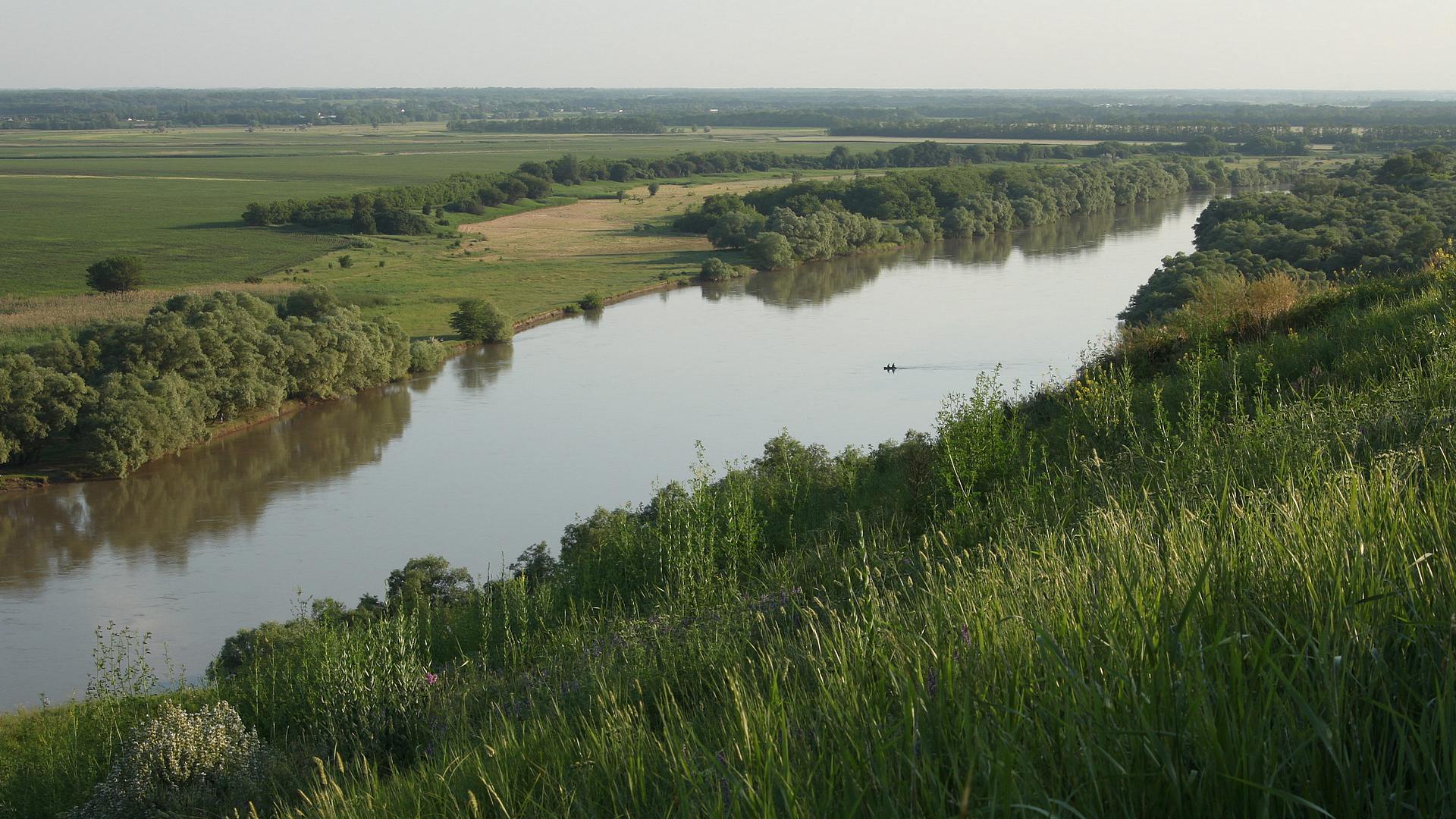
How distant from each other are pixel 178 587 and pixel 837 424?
15598mm

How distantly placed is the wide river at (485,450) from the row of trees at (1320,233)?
3.54 metres

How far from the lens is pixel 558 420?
107 ft

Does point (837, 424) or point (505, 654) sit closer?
point (505, 654)

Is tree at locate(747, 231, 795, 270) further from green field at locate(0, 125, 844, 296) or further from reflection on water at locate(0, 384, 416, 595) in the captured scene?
reflection on water at locate(0, 384, 416, 595)

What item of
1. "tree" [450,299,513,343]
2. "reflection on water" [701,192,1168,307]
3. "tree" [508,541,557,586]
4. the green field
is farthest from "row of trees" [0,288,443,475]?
the green field

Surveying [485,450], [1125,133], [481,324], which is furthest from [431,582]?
[1125,133]

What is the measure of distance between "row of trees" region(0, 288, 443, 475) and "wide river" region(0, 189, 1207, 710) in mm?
869

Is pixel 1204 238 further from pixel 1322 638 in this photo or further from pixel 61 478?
pixel 1322 638

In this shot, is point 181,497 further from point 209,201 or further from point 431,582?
point 209,201

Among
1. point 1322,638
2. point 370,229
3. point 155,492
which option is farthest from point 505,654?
point 370,229

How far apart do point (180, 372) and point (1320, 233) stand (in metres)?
33.1

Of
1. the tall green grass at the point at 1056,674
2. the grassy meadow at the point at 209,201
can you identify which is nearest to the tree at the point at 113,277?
the grassy meadow at the point at 209,201

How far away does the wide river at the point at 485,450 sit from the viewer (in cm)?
2170

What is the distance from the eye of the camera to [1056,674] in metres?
2.48
